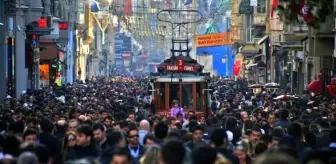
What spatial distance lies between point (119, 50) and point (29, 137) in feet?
520

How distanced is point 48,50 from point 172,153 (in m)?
55.7

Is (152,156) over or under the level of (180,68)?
under

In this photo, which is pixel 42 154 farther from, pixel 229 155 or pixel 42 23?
pixel 42 23

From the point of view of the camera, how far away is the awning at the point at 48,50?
2585 inches

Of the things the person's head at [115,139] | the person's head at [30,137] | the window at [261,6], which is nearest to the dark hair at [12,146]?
the person's head at [30,137]

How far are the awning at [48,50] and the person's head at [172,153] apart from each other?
54.3 m

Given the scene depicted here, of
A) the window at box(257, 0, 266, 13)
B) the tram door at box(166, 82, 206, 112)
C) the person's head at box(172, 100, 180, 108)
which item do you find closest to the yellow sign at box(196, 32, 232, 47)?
the window at box(257, 0, 266, 13)

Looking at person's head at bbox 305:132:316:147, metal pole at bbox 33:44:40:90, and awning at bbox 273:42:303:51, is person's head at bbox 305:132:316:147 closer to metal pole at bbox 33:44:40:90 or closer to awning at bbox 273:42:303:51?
awning at bbox 273:42:303:51

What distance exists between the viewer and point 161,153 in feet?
36.4

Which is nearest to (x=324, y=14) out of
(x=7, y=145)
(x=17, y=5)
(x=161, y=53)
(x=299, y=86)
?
(x=7, y=145)

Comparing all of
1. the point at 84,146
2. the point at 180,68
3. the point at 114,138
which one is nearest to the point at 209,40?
the point at 180,68

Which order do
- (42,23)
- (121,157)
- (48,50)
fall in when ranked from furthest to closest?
(48,50)
(42,23)
(121,157)

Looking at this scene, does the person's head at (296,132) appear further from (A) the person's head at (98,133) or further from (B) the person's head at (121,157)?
(B) the person's head at (121,157)

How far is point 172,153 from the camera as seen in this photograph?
36.3 feet
